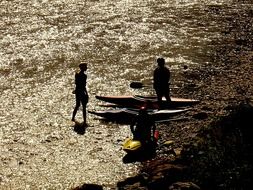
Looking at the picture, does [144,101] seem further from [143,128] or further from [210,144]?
[210,144]

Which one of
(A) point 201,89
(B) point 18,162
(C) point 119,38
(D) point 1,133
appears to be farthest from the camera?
(C) point 119,38

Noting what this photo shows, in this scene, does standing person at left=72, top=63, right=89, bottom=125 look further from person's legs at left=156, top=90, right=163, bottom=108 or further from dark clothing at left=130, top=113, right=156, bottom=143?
dark clothing at left=130, top=113, right=156, bottom=143

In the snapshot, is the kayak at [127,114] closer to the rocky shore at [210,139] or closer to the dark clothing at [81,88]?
the rocky shore at [210,139]

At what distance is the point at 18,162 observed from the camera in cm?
1808

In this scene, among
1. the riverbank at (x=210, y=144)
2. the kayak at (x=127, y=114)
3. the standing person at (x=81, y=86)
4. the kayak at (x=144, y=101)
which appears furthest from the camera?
the kayak at (x=144, y=101)

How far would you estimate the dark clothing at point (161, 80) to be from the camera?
67.9 ft

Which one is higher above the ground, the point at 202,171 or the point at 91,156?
the point at 202,171

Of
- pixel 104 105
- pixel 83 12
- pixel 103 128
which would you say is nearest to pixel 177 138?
pixel 103 128

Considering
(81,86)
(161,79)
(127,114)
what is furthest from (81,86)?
(161,79)

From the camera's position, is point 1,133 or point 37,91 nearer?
point 1,133

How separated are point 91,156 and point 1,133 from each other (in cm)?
441

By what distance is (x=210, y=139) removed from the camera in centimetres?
1583

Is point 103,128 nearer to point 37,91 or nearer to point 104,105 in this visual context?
point 104,105

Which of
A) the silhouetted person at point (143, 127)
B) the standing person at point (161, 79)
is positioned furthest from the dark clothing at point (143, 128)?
the standing person at point (161, 79)
